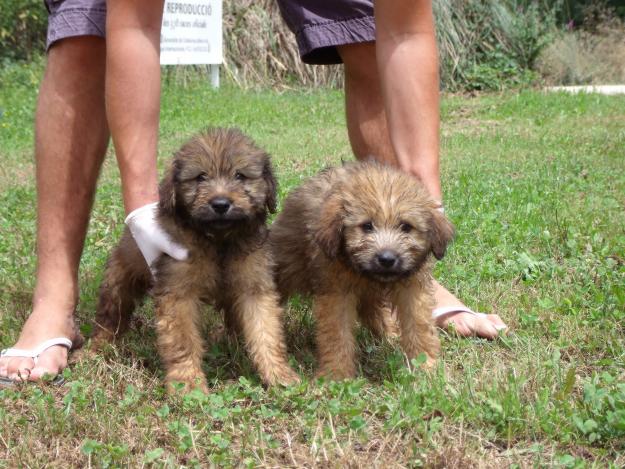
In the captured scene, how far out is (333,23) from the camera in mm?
4859

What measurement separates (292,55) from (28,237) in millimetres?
11773

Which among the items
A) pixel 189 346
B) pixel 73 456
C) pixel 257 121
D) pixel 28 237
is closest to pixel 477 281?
pixel 189 346

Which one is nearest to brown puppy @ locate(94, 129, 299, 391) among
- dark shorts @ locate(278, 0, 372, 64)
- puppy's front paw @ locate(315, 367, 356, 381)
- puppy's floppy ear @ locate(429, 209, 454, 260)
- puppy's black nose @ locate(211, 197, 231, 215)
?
puppy's black nose @ locate(211, 197, 231, 215)

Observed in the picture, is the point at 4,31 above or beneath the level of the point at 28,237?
above

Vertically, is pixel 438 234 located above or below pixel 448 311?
above

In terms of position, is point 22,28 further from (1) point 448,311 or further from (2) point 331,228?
(2) point 331,228

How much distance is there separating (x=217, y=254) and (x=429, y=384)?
1.09 m

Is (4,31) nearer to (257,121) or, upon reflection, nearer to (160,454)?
(257,121)

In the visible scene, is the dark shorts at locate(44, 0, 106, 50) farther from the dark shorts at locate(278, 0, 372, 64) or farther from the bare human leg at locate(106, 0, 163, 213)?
the dark shorts at locate(278, 0, 372, 64)

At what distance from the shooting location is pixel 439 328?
4461 millimetres

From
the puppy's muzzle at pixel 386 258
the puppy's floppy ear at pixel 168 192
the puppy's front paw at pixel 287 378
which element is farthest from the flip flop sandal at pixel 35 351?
the puppy's muzzle at pixel 386 258

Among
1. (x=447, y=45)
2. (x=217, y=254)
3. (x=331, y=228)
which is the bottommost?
(x=217, y=254)

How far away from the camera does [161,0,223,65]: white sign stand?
1474 cm

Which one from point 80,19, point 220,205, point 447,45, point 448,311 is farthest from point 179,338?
point 447,45
